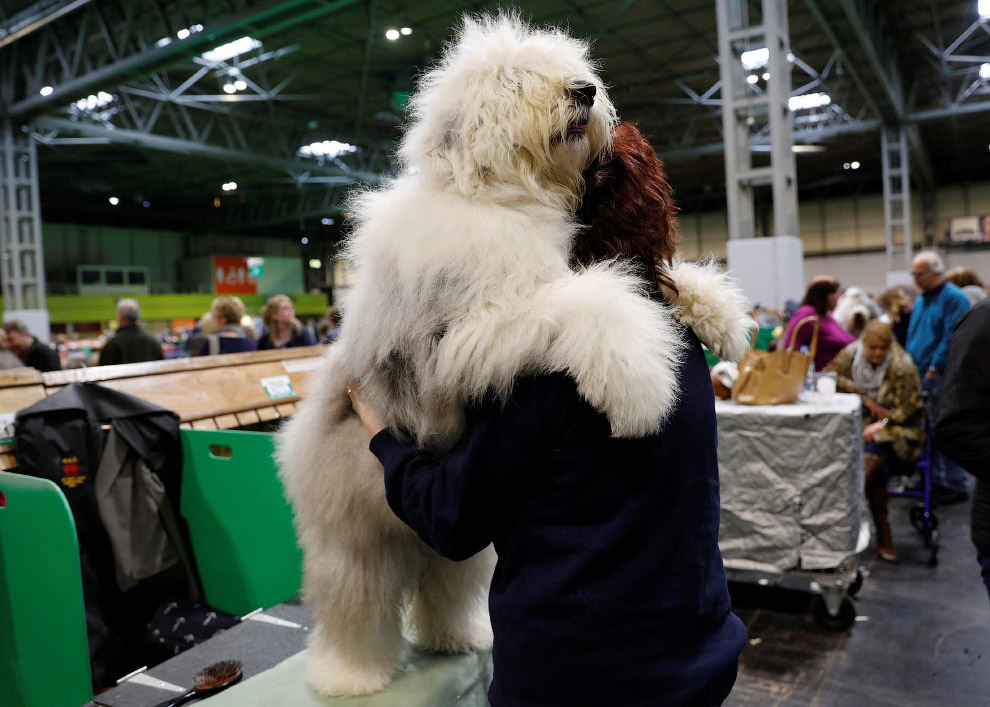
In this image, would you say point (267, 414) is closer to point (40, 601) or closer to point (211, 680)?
point (40, 601)

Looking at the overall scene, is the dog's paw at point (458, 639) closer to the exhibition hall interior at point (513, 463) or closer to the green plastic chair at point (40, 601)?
the exhibition hall interior at point (513, 463)

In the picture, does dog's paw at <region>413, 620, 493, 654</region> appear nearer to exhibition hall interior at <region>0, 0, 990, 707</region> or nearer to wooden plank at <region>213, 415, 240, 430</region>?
exhibition hall interior at <region>0, 0, 990, 707</region>

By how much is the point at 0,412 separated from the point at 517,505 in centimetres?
210

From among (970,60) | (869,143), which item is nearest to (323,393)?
(970,60)

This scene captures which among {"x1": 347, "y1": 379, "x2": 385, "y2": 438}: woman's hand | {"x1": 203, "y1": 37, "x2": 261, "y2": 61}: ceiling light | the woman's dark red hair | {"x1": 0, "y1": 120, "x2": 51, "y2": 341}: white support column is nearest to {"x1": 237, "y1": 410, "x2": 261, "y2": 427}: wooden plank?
{"x1": 347, "y1": 379, "x2": 385, "y2": 438}: woman's hand

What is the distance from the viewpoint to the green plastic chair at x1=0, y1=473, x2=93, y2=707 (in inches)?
69.0

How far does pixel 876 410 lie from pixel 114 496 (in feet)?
12.8

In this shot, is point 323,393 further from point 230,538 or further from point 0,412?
point 0,412

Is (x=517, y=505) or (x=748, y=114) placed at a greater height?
(x=748, y=114)

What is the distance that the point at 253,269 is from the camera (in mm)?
22594

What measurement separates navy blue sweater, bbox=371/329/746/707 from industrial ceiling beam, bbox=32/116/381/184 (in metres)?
10.1

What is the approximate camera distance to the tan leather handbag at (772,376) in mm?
3240

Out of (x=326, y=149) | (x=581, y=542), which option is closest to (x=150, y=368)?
(x=581, y=542)

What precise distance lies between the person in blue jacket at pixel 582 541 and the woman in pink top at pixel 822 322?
3589 millimetres
